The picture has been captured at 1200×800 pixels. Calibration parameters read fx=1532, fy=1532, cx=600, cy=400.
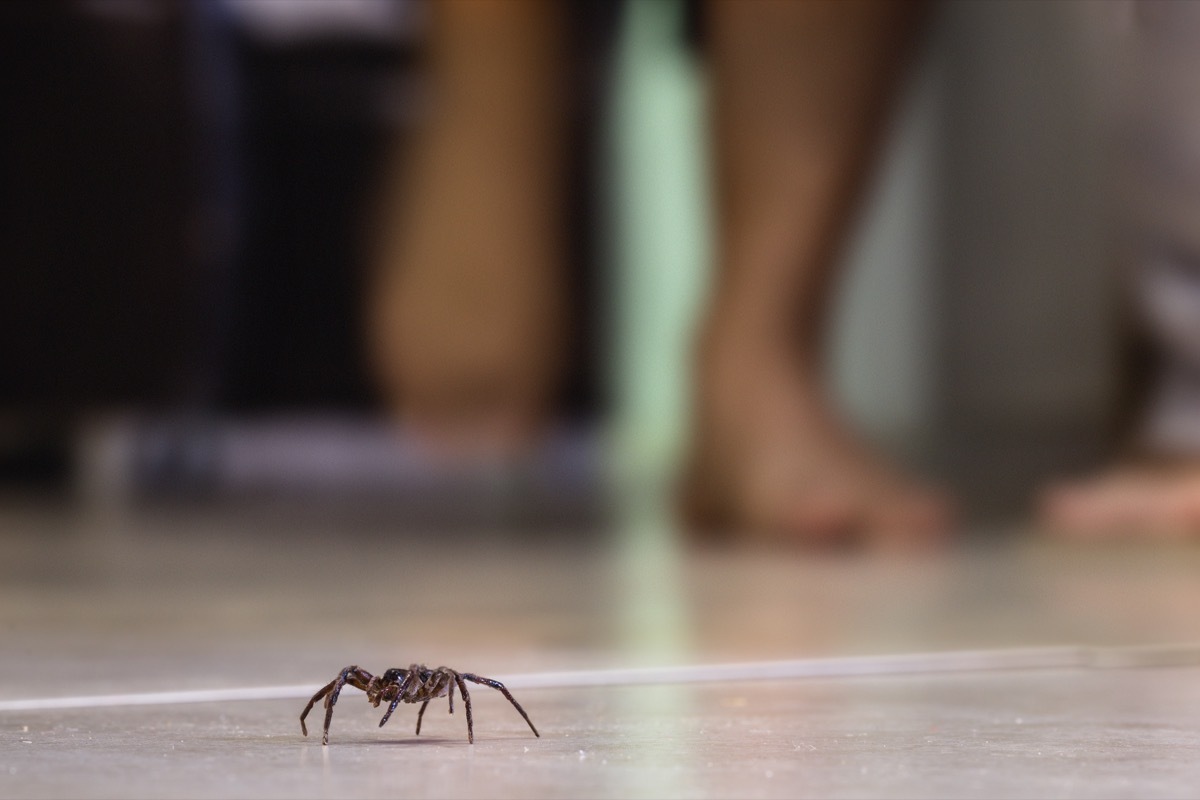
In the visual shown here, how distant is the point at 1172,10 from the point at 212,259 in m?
1.46

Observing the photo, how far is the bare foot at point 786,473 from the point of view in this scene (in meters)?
1.41

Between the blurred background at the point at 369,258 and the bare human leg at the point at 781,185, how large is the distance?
161mm

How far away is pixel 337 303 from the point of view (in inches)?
127

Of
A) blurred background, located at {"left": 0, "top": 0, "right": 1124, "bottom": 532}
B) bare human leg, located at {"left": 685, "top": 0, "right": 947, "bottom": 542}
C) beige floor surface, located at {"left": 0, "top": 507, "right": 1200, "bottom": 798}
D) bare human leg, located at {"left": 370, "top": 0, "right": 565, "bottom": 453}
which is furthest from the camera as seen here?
blurred background, located at {"left": 0, "top": 0, "right": 1124, "bottom": 532}

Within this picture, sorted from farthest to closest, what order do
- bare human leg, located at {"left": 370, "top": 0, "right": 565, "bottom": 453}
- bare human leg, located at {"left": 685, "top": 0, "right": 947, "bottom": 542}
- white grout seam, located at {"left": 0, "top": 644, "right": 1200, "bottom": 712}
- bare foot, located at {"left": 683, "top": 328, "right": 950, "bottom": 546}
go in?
bare human leg, located at {"left": 370, "top": 0, "right": 565, "bottom": 453} → bare human leg, located at {"left": 685, "top": 0, "right": 947, "bottom": 542} → bare foot, located at {"left": 683, "top": 328, "right": 950, "bottom": 546} → white grout seam, located at {"left": 0, "top": 644, "right": 1200, "bottom": 712}

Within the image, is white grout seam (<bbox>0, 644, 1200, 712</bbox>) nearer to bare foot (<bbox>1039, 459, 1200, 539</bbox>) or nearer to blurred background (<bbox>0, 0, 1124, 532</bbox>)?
bare foot (<bbox>1039, 459, 1200, 539</bbox>)

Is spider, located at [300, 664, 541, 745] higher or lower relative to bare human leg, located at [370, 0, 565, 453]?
lower

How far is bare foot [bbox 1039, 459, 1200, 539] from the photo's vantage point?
1.50 meters

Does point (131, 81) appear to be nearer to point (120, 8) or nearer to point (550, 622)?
point (120, 8)

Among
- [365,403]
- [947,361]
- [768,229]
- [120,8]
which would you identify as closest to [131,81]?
A: [120,8]

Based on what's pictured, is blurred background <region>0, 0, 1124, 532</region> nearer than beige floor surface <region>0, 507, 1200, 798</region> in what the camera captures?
No

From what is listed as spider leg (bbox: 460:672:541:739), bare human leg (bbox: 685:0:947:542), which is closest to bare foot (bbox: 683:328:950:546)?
bare human leg (bbox: 685:0:947:542)

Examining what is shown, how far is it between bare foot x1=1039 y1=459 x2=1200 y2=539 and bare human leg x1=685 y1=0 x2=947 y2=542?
217mm

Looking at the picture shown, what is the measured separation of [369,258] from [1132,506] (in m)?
1.90
